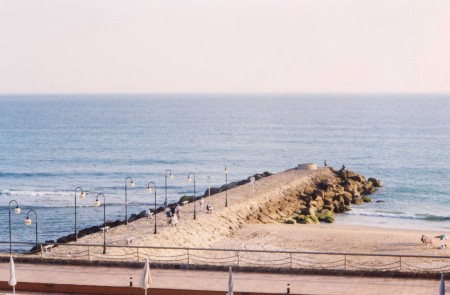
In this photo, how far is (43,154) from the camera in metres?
121

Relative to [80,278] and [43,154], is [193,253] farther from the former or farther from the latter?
[43,154]

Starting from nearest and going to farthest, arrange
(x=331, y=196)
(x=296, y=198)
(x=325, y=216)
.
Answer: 1. (x=325, y=216)
2. (x=296, y=198)
3. (x=331, y=196)

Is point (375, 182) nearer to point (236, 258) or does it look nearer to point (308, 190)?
point (308, 190)

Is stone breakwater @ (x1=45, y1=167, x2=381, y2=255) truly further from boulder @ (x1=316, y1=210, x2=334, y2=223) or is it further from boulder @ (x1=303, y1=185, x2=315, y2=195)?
boulder @ (x1=316, y1=210, x2=334, y2=223)

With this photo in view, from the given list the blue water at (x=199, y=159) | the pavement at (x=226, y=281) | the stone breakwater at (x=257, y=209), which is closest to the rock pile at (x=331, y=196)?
the stone breakwater at (x=257, y=209)

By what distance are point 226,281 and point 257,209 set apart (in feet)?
104

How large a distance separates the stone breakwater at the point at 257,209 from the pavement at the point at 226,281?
7913mm

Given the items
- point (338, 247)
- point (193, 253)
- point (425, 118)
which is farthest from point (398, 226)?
point (425, 118)

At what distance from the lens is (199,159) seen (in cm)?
11519

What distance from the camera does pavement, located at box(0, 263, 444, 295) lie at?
26047mm

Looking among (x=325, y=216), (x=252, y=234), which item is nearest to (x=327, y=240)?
(x=252, y=234)

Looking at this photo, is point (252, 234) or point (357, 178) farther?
point (357, 178)

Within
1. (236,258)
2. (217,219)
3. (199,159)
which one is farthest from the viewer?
(199,159)

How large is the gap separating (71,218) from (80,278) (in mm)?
39106
